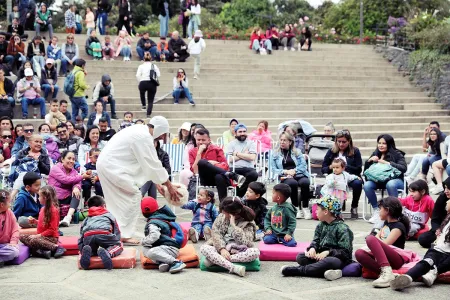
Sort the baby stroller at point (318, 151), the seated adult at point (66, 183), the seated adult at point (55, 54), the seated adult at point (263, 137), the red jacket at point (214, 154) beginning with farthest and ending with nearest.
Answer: the seated adult at point (55, 54), the seated adult at point (263, 137), the baby stroller at point (318, 151), the red jacket at point (214, 154), the seated adult at point (66, 183)

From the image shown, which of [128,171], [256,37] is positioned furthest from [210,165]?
[256,37]

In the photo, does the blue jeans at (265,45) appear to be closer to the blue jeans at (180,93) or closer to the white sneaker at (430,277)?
the blue jeans at (180,93)

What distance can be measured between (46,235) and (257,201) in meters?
2.87

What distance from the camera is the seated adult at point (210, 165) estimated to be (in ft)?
39.9

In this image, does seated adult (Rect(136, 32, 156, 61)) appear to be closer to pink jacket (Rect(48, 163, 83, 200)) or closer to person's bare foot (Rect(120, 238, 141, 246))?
pink jacket (Rect(48, 163, 83, 200))

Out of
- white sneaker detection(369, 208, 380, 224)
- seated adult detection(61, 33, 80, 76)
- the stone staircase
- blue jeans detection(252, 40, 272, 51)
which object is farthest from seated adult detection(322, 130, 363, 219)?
blue jeans detection(252, 40, 272, 51)

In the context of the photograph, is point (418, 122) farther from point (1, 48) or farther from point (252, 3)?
point (252, 3)

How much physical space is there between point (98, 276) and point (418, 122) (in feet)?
52.5

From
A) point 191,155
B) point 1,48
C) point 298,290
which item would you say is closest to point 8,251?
point 298,290

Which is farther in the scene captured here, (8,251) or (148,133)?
(148,133)

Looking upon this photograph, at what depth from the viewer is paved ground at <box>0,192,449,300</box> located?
301 inches

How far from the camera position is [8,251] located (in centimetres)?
880

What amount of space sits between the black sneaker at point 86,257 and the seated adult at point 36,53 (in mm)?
11785

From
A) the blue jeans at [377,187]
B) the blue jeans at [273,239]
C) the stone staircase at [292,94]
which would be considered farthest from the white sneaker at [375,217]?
the stone staircase at [292,94]
